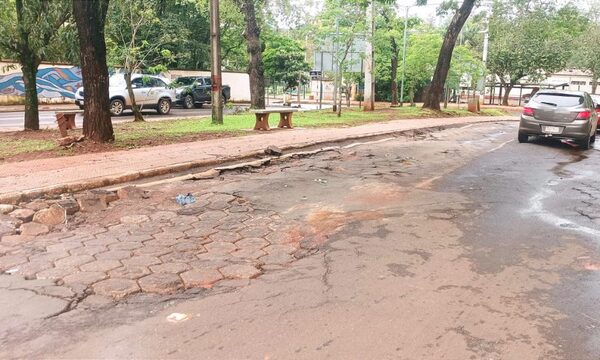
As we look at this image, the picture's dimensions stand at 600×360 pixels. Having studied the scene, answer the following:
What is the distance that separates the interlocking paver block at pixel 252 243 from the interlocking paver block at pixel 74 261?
56.5 inches

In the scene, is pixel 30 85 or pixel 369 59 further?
pixel 369 59

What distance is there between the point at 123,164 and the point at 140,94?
14.4 m

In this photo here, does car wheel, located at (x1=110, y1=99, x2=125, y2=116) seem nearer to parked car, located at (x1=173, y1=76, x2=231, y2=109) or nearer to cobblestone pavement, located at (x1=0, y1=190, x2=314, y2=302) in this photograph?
parked car, located at (x1=173, y1=76, x2=231, y2=109)

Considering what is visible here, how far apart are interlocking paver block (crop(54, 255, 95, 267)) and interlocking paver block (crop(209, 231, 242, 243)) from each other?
50.0 inches

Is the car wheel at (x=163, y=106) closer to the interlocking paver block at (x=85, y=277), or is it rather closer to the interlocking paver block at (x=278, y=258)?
the interlocking paver block at (x=278, y=258)

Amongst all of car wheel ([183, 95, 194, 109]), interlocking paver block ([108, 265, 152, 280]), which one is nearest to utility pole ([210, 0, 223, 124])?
interlocking paver block ([108, 265, 152, 280])

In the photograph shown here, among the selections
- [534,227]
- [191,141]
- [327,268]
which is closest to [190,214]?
[327,268]

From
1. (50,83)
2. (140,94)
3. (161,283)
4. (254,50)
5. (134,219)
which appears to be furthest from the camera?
(50,83)

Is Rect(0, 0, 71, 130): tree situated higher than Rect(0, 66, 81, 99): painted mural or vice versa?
Rect(0, 0, 71, 130): tree

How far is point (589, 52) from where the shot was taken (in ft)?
146

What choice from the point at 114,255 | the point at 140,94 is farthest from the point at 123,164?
the point at 140,94

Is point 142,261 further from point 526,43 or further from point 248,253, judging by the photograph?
point 526,43

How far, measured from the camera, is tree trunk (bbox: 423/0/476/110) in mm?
24469

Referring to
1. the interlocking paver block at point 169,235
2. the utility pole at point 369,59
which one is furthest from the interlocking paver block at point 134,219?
the utility pole at point 369,59
